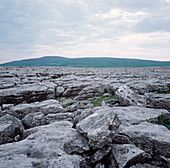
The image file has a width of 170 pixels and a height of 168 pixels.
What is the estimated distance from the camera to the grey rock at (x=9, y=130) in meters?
6.36

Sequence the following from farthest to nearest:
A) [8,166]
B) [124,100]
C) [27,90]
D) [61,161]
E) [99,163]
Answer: [27,90], [124,100], [99,163], [61,161], [8,166]

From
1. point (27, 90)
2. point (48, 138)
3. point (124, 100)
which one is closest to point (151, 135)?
point (48, 138)

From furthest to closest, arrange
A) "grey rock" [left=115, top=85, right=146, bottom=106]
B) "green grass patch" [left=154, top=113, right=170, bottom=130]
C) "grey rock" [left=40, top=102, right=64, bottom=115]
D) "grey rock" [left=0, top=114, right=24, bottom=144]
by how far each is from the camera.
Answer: "grey rock" [left=115, top=85, right=146, bottom=106] < "grey rock" [left=40, top=102, right=64, bottom=115] < "green grass patch" [left=154, top=113, right=170, bottom=130] < "grey rock" [left=0, top=114, right=24, bottom=144]

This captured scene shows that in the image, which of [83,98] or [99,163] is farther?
[83,98]

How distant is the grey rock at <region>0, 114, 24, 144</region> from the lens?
6.36 metres

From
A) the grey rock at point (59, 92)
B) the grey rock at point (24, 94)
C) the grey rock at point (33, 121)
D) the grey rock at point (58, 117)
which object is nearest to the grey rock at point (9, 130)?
the grey rock at point (33, 121)

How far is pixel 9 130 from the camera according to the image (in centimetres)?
667

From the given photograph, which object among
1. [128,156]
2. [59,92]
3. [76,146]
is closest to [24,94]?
[59,92]

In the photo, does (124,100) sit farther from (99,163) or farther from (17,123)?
(17,123)

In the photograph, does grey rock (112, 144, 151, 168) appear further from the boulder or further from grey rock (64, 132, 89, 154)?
grey rock (64, 132, 89, 154)

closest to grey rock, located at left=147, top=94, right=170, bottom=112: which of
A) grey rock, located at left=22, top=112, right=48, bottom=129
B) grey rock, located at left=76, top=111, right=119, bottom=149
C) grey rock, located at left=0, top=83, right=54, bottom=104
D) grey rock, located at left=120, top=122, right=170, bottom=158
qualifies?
grey rock, located at left=120, top=122, right=170, bottom=158

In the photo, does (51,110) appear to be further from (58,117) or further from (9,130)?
(9,130)

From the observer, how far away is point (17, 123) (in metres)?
7.53

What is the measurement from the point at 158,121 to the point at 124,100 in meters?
4.04
